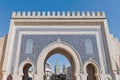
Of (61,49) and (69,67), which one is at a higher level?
(61,49)

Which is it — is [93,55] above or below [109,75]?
above

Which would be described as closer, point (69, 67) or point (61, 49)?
point (61, 49)

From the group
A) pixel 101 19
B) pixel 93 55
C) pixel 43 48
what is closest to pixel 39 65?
pixel 43 48

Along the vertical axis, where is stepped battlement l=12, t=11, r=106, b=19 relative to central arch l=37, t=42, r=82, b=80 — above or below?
above

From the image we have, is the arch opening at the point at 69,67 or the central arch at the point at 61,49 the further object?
the arch opening at the point at 69,67

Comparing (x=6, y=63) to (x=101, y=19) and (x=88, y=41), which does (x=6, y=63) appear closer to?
(x=88, y=41)

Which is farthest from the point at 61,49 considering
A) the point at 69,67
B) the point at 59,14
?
the point at 69,67

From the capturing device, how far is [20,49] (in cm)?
980

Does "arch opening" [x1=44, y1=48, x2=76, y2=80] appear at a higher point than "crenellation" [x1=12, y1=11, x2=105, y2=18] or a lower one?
lower

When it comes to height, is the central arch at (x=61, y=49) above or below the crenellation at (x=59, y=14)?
below

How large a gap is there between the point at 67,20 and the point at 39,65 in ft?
12.2

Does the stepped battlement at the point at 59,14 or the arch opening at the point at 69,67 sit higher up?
the stepped battlement at the point at 59,14

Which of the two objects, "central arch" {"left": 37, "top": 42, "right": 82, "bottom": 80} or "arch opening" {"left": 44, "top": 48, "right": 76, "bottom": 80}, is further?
"arch opening" {"left": 44, "top": 48, "right": 76, "bottom": 80}

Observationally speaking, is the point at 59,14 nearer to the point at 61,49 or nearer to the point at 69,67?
the point at 61,49
